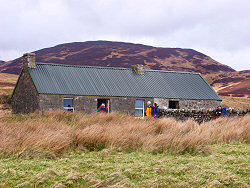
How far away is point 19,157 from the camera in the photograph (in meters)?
6.91

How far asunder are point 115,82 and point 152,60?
217 feet

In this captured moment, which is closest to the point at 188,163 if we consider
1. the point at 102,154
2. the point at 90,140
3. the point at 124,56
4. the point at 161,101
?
the point at 102,154

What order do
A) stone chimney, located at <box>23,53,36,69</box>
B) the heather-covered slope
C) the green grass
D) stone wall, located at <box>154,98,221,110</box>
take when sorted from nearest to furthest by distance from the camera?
the green grass < stone chimney, located at <box>23,53,36,69</box> < stone wall, located at <box>154,98,221,110</box> < the heather-covered slope

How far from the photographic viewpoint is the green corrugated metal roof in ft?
83.0

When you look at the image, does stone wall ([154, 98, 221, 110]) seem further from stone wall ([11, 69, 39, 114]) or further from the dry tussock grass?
the dry tussock grass

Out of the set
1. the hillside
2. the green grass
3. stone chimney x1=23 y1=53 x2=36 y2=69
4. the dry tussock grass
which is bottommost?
the green grass

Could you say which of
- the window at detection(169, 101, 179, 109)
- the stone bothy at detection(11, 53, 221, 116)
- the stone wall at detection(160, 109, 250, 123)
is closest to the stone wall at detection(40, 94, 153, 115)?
the stone bothy at detection(11, 53, 221, 116)

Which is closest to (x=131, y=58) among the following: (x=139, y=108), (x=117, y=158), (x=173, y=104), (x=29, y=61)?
(x=173, y=104)

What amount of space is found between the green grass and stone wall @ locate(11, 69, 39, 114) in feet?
58.1

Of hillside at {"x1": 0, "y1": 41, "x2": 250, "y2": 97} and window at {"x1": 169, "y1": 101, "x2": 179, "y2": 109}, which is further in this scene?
hillside at {"x1": 0, "y1": 41, "x2": 250, "y2": 97}

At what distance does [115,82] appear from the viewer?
27641 millimetres

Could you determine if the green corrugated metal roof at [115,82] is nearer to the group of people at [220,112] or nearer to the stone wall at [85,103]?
the stone wall at [85,103]

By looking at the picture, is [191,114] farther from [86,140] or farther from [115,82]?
[86,140]

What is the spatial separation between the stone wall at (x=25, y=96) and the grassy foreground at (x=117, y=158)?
1551 cm
